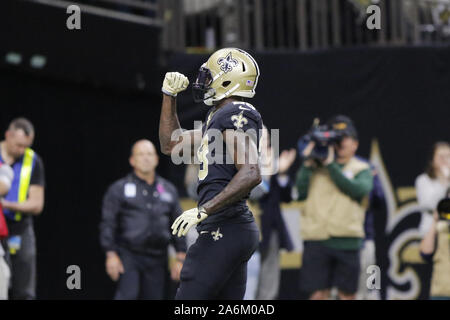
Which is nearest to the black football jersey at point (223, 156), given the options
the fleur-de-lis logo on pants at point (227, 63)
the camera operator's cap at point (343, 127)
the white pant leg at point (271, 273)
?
the fleur-de-lis logo on pants at point (227, 63)

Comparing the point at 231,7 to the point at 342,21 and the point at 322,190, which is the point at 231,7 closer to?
the point at 342,21

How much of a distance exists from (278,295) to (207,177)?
5515 millimetres

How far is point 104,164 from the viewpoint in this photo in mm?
11258

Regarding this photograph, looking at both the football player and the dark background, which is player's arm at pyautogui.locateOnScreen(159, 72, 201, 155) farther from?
the dark background

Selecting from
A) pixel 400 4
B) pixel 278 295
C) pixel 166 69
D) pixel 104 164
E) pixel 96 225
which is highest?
pixel 400 4

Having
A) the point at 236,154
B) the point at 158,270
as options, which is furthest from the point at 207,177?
the point at 158,270

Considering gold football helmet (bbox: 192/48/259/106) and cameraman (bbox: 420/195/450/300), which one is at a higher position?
gold football helmet (bbox: 192/48/259/106)

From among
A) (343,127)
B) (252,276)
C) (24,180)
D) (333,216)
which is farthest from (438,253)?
(24,180)

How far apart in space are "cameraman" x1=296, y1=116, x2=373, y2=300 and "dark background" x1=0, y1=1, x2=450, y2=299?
58.3 inches

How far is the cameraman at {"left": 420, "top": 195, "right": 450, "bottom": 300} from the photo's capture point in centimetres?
862

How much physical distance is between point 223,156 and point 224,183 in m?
0.16

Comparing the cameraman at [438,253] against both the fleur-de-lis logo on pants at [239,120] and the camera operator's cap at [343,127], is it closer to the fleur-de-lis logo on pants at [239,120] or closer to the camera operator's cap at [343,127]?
the camera operator's cap at [343,127]

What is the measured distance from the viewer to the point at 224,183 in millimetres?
5664

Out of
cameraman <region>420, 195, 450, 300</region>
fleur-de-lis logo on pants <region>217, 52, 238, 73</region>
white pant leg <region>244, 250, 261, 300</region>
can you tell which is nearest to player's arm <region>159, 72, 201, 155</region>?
fleur-de-lis logo on pants <region>217, 52, 238, 73</region>
